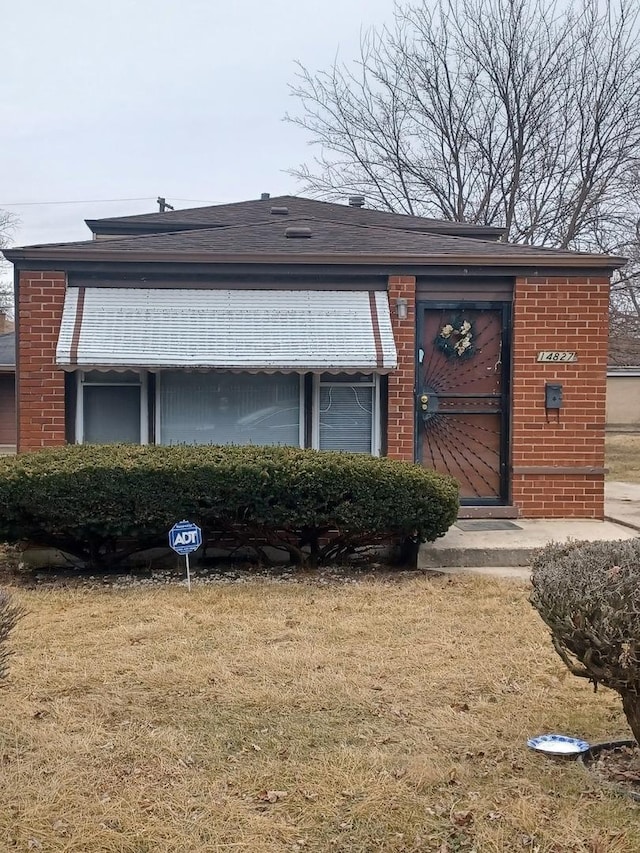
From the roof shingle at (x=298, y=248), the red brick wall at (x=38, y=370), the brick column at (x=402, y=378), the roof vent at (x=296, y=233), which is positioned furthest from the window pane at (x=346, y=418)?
the red brick wall at (x=38, y=370)

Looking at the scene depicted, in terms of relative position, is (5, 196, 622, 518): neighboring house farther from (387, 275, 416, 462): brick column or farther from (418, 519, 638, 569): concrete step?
(418, 519, 638, 569): concrete step

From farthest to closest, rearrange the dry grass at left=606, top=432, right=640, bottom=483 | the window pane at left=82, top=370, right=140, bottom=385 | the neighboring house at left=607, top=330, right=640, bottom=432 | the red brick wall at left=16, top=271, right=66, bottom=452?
1. the neighboring house at left=607, top=330, right=640, bottom=432
2. the dry grass at left=606, top=432, right=640, bottom=483
3. the window pane at left=82, top=370, right=140, bottom=385
4. the red brick wall at left=16, top=271, right=66, bottom=452

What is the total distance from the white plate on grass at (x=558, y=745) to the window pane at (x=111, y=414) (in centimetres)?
559

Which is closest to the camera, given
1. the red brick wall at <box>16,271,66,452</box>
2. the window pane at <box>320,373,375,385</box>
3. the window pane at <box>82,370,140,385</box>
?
the red brick wall at <box>16,271,66,452</box>

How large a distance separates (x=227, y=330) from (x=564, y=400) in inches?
146

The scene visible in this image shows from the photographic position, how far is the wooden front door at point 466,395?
8430 millimetres

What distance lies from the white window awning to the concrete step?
74.2 inches

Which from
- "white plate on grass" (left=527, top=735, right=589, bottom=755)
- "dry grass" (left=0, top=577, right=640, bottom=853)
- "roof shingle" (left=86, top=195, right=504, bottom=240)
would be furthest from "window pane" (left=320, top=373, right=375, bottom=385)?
"white plate on grass" (left=527, top=735, right=589, bottom=755)

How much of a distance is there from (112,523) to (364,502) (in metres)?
2.17

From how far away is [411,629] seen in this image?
534 cm

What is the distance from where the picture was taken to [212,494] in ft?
21.6

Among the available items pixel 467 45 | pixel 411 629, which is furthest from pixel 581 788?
pixel 467 45

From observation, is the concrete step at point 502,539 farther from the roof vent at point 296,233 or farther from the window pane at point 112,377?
the roof vent at point 296,233

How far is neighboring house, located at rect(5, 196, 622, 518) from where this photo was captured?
310 inches
